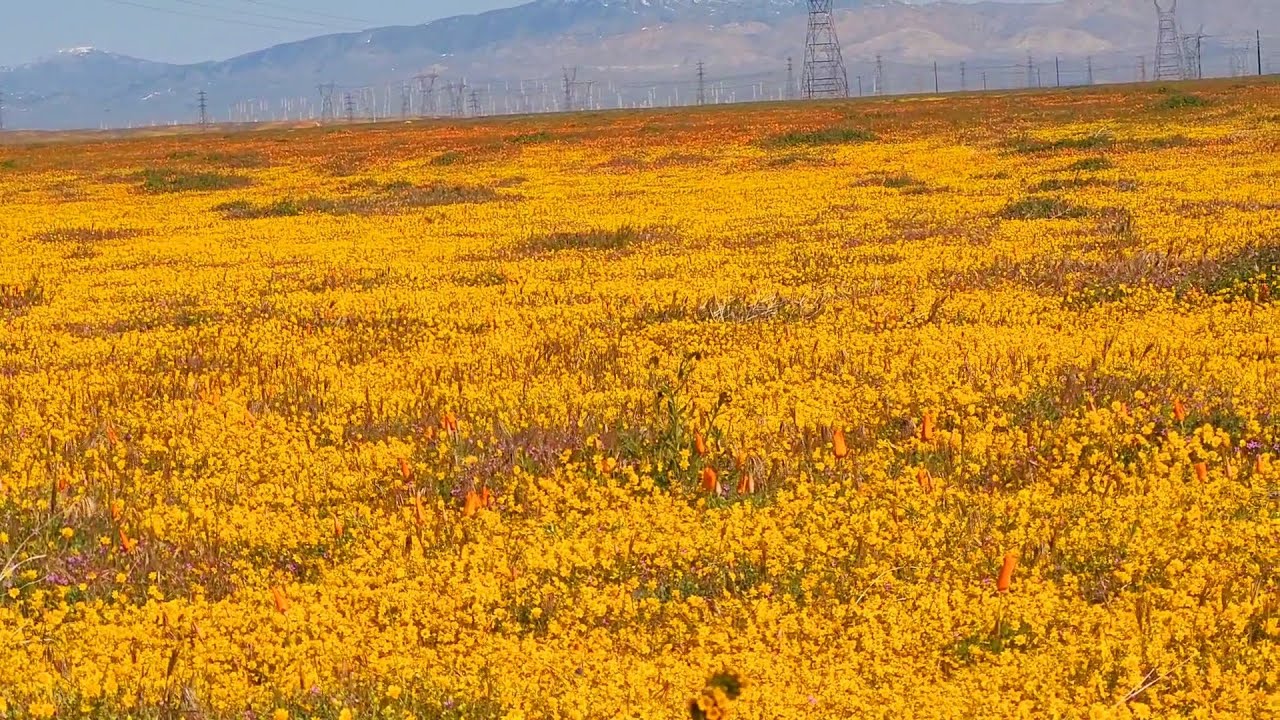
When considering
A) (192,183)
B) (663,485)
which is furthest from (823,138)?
(663,485)

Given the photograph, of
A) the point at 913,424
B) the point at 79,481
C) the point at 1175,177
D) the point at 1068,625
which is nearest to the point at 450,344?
the point at 79,481

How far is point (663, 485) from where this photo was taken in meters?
6.74

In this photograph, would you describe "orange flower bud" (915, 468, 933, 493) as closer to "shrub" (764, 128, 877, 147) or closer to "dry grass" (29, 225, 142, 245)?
"dry grass" (29, 225, 142, 245)

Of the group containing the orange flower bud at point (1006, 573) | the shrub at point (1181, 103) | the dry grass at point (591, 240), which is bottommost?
the orange flower bud at point (1006, 573)

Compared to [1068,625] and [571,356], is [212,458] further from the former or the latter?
[1068,625]

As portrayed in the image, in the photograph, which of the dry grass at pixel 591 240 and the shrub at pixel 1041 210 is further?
the shrub at pixel 1041 210

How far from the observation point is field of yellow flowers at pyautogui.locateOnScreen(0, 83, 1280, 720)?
4.48 meters

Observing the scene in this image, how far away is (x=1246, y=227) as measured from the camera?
15359 mm

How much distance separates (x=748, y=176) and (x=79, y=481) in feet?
81.3

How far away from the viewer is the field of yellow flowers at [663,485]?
448cm

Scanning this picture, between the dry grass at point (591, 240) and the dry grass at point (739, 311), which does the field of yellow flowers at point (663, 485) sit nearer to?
the dry grass at point (739, 311)

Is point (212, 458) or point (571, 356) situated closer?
point (212, 458)

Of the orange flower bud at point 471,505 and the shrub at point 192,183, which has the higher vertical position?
the shrub at point 192,183

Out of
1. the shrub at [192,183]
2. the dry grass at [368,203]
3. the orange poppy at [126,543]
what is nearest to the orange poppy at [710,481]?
the orange poppy at [126,543]
